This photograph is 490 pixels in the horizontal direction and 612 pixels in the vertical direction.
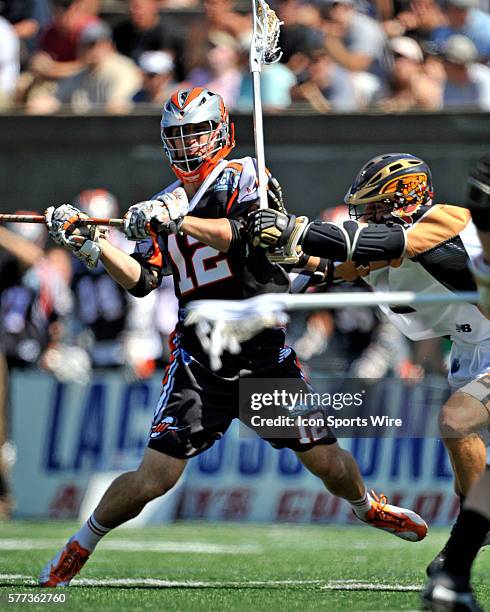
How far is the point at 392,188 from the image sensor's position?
5.85m

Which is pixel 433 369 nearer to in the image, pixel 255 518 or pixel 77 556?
pixel 255 518

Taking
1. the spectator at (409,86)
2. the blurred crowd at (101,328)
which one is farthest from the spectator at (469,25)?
the blurred crowd at (101,328)

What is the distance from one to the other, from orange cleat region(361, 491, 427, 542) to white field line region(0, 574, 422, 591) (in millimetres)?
323

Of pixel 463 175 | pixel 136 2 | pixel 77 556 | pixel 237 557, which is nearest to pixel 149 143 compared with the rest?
pixel 136 2

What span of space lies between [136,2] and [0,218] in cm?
690

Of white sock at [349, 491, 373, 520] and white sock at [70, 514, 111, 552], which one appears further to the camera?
white sock at [349, 491, 373, 520]

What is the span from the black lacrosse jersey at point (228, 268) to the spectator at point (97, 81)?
555 cm

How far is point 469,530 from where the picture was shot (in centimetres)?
441

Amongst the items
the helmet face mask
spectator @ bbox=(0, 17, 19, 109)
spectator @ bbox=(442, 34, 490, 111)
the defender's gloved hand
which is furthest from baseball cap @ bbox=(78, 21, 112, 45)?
the defender's gloved hand

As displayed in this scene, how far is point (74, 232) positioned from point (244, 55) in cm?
611

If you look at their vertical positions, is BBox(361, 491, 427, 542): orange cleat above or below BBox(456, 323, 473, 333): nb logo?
below

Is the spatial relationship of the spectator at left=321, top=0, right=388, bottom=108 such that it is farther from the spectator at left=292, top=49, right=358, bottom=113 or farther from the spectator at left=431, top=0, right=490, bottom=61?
the spectator at left=431, top=0, right=490, bottom=61

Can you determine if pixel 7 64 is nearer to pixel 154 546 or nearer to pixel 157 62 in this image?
pixel 157 62

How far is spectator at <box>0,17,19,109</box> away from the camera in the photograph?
11.8 m
